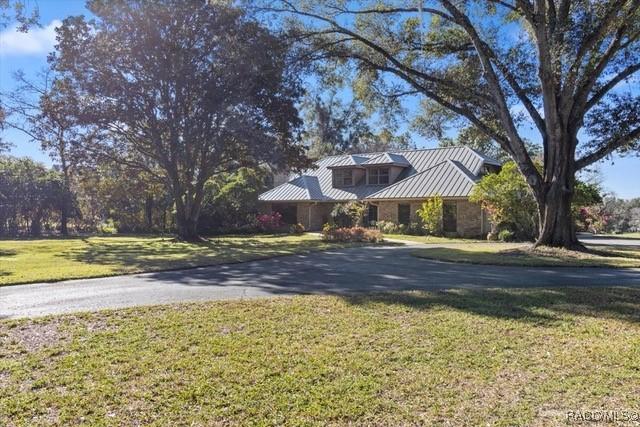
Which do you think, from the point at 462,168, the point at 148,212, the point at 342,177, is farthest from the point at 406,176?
the point at 148,212

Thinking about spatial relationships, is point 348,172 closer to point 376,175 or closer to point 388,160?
point 376,175

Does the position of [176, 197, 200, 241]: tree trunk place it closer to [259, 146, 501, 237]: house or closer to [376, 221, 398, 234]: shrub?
[259, 146, 501, 237]: house

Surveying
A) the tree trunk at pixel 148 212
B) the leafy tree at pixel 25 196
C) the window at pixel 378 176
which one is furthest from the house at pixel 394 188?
the leafy tree at pixel 25 196

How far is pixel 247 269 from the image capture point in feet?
41.6

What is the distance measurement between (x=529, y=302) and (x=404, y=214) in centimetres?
2234

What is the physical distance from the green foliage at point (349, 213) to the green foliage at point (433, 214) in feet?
15.5

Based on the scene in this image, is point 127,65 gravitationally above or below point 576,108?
above

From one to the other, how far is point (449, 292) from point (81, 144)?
20.6 metres

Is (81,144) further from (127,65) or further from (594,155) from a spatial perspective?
(594,155)

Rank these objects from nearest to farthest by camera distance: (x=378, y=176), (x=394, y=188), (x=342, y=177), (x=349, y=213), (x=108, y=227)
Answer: (x=394, y=188), (x=349, y=213), (x=378, y=176), (x=342, y=177), (x=108, y=227)

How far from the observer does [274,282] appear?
401 inches

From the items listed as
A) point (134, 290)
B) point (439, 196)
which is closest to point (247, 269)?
point (134, 290)

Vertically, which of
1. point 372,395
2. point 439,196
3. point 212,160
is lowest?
point 372,395

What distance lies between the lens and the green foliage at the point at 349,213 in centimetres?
3100
